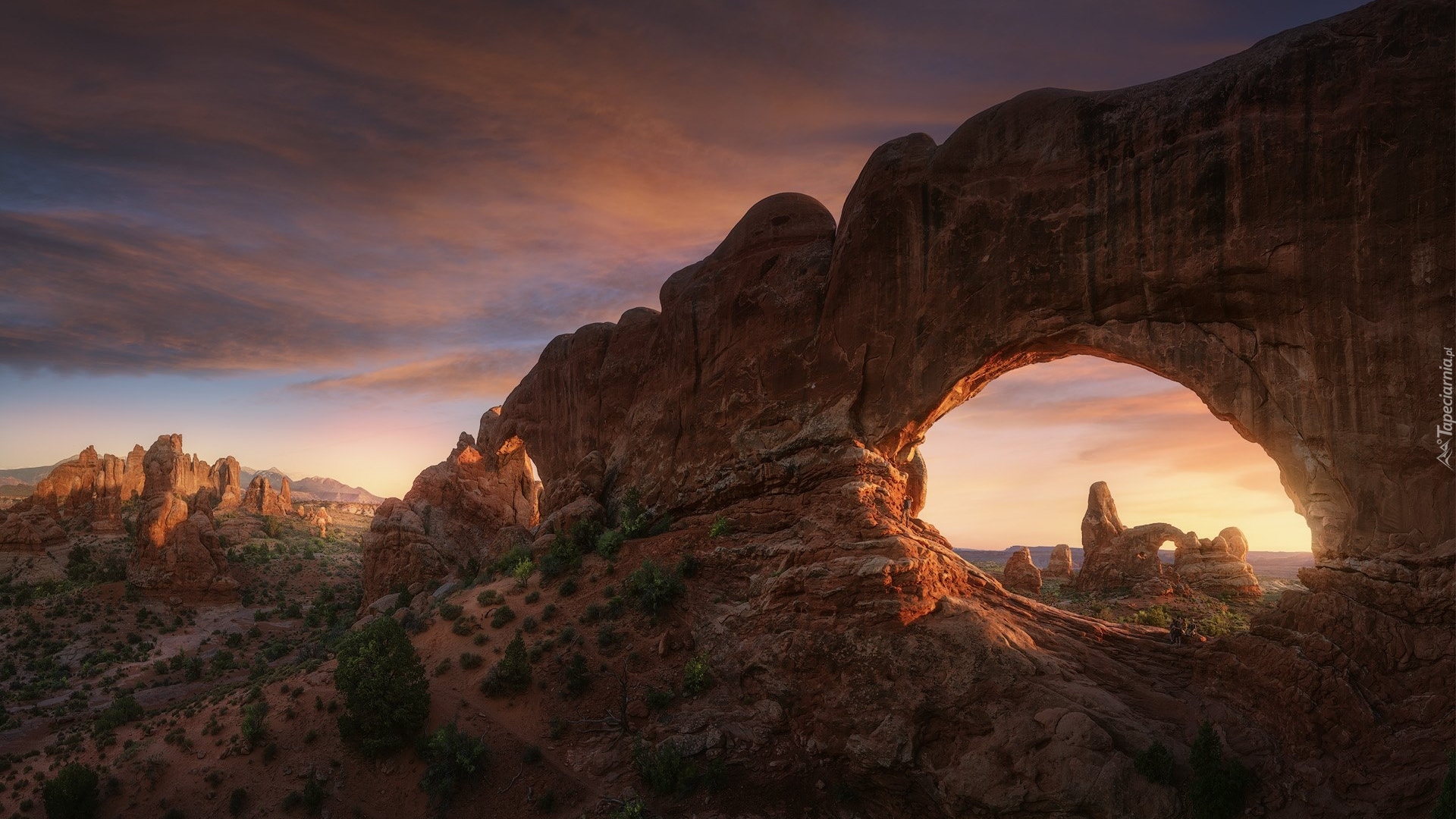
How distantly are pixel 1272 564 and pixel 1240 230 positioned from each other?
155308 millimetres

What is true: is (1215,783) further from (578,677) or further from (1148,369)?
(578,677)

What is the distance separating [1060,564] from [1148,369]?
4581cm

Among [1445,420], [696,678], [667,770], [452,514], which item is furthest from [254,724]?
[1445,420]

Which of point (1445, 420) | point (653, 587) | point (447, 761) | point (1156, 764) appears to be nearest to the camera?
point (1445, 420)

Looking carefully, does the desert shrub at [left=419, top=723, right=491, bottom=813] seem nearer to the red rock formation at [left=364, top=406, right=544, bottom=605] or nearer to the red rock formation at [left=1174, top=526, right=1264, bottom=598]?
the red rock formation at [left=364, top=406, right=544, bottom=605]

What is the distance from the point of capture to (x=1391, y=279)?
1714 cm

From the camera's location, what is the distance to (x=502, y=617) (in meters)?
32.5

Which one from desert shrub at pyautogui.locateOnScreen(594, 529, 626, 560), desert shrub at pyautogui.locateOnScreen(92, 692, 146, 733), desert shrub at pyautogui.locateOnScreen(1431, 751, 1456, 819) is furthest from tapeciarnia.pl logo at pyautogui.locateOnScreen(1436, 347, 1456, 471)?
desert shrub at pyautogui.locateOnScreen(92, 692, 146, 733)

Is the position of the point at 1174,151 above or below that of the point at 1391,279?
above

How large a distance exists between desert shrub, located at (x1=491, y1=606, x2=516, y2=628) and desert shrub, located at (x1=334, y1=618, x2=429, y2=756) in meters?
5.10

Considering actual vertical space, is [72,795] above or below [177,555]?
below

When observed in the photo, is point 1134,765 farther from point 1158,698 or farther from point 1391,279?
point 1391,279

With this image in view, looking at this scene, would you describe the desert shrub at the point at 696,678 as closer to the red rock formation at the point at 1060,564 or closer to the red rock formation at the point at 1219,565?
the red rock formation at the point at 1219,565

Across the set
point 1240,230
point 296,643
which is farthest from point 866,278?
point 296,643
